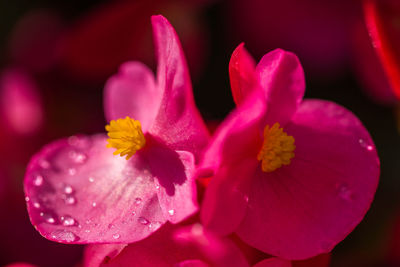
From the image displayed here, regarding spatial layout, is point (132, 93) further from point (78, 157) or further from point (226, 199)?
point (226, 199)

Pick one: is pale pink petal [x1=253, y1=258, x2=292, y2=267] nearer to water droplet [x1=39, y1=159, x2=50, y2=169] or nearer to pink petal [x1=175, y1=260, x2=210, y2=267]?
pink petal [x1=175, y1=260, x2=210, y2=267]

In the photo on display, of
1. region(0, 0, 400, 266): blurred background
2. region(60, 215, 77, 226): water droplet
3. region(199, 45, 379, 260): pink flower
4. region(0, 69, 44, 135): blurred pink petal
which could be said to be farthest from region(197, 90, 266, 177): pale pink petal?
region(0, 69, 44, 135): blurred pink petal

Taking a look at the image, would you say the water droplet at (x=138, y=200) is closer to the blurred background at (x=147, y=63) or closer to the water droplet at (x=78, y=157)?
the water droplet at (x=78, y=157)

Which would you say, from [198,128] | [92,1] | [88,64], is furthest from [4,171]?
[198,128]

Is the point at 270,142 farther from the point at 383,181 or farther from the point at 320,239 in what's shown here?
the point at 383,181

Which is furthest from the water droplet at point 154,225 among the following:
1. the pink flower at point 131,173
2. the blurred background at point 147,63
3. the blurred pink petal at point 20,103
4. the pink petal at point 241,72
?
the blurred pink petal at point 20,103
